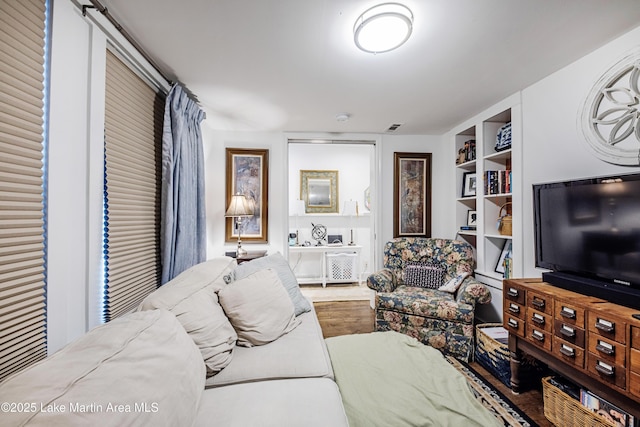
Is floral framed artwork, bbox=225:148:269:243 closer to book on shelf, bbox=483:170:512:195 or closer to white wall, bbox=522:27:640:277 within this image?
book on shelf, bbox=483:170:512:195

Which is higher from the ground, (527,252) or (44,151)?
(44,151)

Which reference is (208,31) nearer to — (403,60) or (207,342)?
(403,60)

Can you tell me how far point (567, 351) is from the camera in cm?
154

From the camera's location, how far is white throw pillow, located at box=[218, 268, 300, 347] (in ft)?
5.02

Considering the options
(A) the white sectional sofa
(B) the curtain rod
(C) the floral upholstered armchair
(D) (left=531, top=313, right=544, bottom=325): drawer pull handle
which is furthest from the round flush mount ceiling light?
(C) the floral upholstered armchair

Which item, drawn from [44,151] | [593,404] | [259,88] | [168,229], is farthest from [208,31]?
[593,404]

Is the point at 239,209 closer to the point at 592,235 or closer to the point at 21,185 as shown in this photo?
the point at 21,185

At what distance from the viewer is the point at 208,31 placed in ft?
5.19

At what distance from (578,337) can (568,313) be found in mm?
124

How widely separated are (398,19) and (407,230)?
8.89ft

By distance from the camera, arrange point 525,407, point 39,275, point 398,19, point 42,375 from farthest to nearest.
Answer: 1. point 525,407
2. point 398,19
3. point 39,275
4. point 42,375

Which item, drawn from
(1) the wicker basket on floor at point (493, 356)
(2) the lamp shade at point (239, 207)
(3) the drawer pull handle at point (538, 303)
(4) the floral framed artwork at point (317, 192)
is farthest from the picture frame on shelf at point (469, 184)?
(2) the lamp shade at point (239, 207)

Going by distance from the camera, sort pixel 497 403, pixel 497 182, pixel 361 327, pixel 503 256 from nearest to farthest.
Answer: pixel 497 403, pixel 497 182, pixel 503 256, pixel 361 327

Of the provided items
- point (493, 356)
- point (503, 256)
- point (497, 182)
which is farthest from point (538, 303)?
point (497, 182)
